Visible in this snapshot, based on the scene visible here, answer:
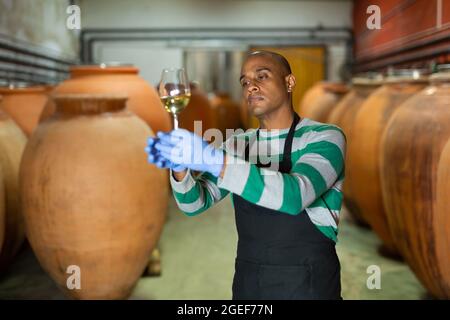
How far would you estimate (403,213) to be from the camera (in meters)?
2.36

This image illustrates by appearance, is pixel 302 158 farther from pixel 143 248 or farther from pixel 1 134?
pixel 1 134

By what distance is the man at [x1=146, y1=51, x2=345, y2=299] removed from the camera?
43.0 inches

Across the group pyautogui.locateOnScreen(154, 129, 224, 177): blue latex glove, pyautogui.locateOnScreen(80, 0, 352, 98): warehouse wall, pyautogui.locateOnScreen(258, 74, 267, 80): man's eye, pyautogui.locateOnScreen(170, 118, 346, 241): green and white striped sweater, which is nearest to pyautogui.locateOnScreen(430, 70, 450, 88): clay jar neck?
pyautogui.locateOnScreen(170, 118, 346, 241): green and white striped sweater

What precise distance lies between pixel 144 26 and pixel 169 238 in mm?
5462

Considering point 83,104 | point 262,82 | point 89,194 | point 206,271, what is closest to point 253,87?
point 262,82

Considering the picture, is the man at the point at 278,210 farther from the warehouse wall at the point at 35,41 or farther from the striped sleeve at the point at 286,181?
the warehouse wall at the point at 35,41

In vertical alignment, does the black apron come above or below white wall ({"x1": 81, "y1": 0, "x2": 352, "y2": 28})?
below

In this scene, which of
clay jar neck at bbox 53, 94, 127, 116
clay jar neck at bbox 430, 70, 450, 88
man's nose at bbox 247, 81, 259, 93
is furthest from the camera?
clay jar neck at bbox 53, 94, 127, 116

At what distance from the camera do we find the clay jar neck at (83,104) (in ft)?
7.58

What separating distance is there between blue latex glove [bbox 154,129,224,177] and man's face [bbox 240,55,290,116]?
191 mm

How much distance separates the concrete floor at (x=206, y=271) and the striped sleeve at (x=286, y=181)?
154cm

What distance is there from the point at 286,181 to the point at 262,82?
0.23m

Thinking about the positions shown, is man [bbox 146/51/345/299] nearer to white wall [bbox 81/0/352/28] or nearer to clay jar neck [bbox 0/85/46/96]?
clay jar neck [bbox 0/85/46/96]

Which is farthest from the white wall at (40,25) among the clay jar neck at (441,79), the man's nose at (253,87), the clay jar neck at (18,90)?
the man's nose at (253,87)
